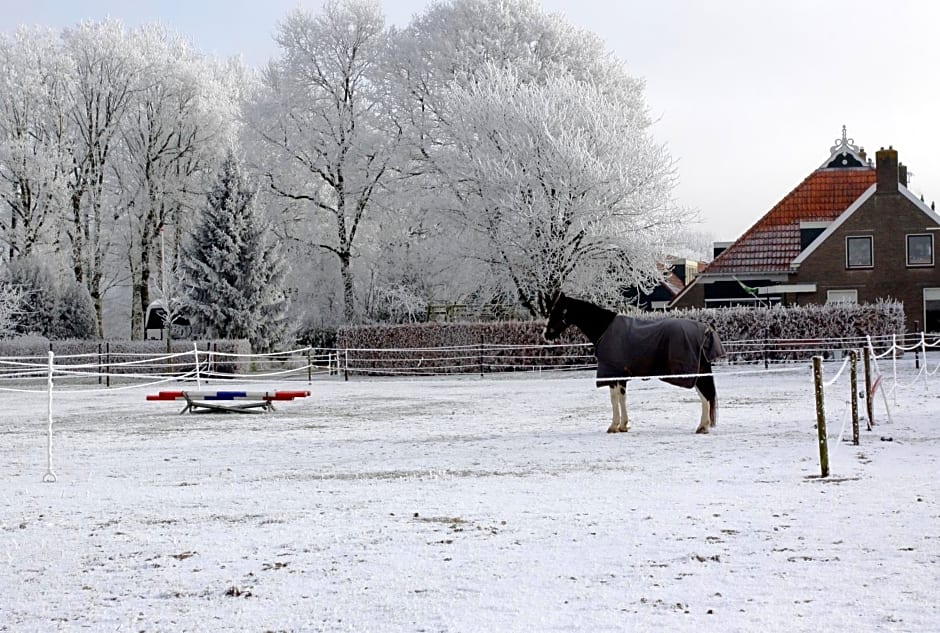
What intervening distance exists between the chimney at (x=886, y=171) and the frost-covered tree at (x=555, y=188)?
752 centimetres

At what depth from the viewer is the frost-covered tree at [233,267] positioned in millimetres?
42812

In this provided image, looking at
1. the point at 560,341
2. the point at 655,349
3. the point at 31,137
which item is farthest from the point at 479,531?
the point at 31,137

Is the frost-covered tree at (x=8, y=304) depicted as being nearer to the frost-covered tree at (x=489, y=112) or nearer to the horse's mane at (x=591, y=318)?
the frost-covered tree at (x=489, y=112)

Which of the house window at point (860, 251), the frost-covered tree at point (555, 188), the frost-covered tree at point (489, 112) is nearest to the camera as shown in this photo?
the frost-covered tree at point (555, 188)

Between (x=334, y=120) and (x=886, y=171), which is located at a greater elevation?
(x=334, y=120)

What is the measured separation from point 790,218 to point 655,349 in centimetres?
3165

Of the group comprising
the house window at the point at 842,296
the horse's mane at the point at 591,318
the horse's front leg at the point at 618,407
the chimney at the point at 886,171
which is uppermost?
the chimney at the point at 886,171

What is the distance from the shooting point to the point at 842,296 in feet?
133

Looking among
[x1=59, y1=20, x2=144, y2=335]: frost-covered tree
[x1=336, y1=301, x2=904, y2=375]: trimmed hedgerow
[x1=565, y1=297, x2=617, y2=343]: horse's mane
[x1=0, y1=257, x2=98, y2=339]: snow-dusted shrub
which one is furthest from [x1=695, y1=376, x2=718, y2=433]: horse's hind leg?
[x1=59, y1=20, x2=144, y2=335]: frost-covered tree

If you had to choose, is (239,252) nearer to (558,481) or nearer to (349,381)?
(349,381)

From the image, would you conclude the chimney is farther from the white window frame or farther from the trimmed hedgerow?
the trimmed hedgerow

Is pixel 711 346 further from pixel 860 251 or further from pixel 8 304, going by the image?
pixel 8 304

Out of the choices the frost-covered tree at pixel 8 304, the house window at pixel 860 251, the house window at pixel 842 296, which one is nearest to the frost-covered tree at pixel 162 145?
the frost-covered tree at pixel 8 304

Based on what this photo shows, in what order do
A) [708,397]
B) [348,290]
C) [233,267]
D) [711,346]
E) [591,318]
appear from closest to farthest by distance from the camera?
[708,397], [711,346], [591,318], [233,267], [348,290]
